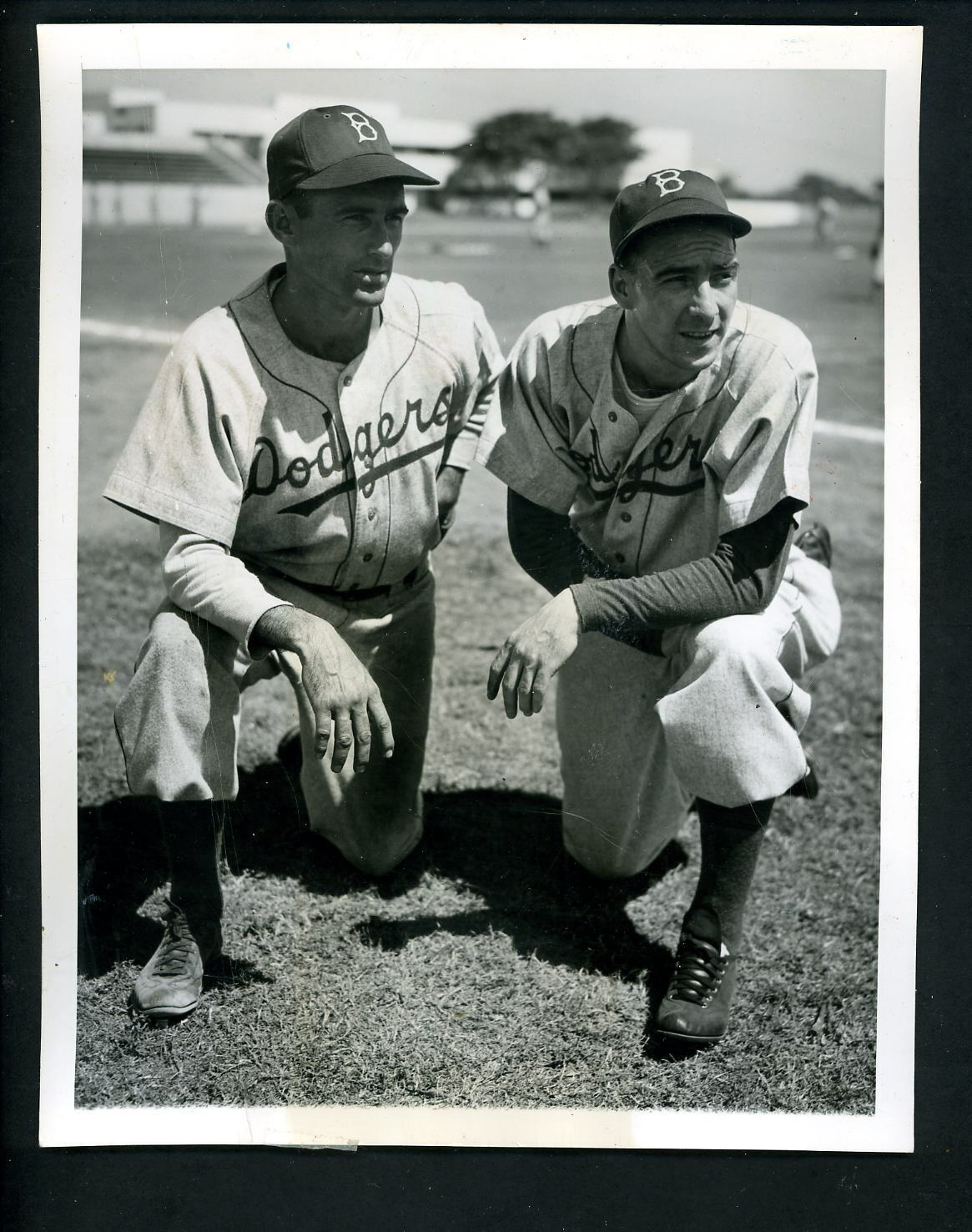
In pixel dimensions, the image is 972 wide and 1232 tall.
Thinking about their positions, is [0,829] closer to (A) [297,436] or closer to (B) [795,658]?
(A) [297,436]

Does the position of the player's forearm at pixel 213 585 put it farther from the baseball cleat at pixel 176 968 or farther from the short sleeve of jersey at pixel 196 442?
the baseball cleat at pixel 176 968

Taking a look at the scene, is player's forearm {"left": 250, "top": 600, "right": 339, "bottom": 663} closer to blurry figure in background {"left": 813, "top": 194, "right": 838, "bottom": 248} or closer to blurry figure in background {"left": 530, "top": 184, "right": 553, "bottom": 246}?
blurry figure in background {"left": 530, "top": 184, "right": 553, "bottom": 246}

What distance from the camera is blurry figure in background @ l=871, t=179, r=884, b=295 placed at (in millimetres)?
2357

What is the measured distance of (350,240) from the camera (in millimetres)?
2303

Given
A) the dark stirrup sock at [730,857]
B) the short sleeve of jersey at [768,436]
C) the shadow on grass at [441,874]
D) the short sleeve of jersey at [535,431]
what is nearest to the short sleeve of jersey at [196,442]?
the short sleeve of jersey at [535,431]

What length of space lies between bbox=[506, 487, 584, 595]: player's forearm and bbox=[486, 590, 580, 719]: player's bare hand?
0.86 ft

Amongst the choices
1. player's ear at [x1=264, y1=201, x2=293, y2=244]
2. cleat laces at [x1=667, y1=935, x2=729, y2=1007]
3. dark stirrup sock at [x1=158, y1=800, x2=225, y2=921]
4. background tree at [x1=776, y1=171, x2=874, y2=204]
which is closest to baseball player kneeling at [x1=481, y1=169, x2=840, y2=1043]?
cleat laces at [x1=667, y1=935, x2=729, y2=1007]

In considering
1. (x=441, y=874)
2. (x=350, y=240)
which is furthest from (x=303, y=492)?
(x=441, y=874)

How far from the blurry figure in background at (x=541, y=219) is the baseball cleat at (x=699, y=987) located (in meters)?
1.43

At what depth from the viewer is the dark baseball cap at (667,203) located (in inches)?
85.7

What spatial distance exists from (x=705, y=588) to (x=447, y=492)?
1.92ft

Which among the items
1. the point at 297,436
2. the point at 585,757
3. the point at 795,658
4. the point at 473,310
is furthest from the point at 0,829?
the point at 795,658

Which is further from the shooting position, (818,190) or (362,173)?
(818,190)

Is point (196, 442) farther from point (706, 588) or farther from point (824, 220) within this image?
point (824, 220)
